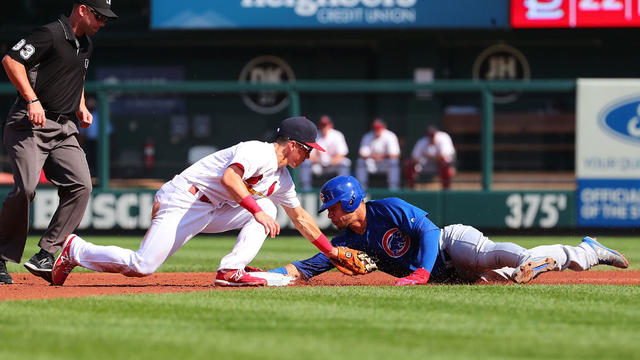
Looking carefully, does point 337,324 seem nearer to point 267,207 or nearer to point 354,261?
point 354,261

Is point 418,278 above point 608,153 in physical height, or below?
below

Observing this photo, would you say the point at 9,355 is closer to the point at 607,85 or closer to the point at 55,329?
the point at 55,329

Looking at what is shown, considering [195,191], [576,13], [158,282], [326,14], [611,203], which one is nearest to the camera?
[195,191]

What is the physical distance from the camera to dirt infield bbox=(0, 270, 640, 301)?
645 cm

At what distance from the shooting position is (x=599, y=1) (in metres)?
18.7

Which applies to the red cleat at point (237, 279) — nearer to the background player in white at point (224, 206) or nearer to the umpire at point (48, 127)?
the background player in white at point (224, 206)

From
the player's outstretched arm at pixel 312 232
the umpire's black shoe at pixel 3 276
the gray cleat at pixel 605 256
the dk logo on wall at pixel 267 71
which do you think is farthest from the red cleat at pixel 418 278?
the dk logo on wall at pixel 267 71

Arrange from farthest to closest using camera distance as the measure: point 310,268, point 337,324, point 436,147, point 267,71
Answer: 1. point 267,71
2. point 436,147
3. point 310,268
4. point 337,324

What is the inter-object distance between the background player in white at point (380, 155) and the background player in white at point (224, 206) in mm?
6806

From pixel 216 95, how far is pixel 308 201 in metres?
2.00

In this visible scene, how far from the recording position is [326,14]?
62.7 ft

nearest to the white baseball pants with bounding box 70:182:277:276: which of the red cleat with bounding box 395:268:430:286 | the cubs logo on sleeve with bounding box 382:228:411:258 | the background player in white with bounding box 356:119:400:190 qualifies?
the cubs logo on sleeve with bounding box 382:228:411:258

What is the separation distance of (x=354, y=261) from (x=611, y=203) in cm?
760

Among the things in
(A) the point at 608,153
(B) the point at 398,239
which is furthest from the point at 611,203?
(B) the point at 398,239
